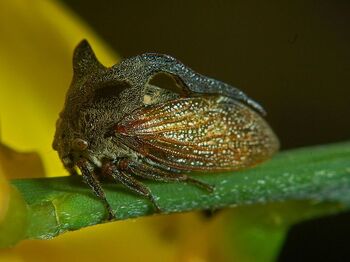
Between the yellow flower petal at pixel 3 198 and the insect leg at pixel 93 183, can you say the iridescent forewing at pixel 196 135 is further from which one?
the yellow flower petal at pixel 3 198

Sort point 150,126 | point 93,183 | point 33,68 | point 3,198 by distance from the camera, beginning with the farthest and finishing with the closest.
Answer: point 33,68
point 150,126
point 93,183
point 3,198

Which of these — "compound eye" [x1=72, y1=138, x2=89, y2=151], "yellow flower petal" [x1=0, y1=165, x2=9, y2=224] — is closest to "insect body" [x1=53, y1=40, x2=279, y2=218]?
"compound eye" [x1=72, y1=138, x2=89, y2=151]

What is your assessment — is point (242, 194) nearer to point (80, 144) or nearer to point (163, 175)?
point (163, 175)

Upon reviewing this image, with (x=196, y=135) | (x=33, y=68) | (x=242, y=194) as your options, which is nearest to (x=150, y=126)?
(x=196, y=135)

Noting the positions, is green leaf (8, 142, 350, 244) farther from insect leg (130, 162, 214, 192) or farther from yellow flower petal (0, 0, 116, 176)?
yellow flower petal (0, 0, 116, 176)

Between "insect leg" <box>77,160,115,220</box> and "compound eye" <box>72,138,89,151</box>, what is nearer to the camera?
"insect leg" <box>77,160,115,220</box>

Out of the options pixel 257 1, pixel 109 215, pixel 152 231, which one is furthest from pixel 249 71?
pixel 109 215

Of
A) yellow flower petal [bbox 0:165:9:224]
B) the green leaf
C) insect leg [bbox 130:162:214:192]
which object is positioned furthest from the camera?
insect leg [bbox 130:162:214:192]

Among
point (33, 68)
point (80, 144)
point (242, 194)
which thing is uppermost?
point (33, 68)
